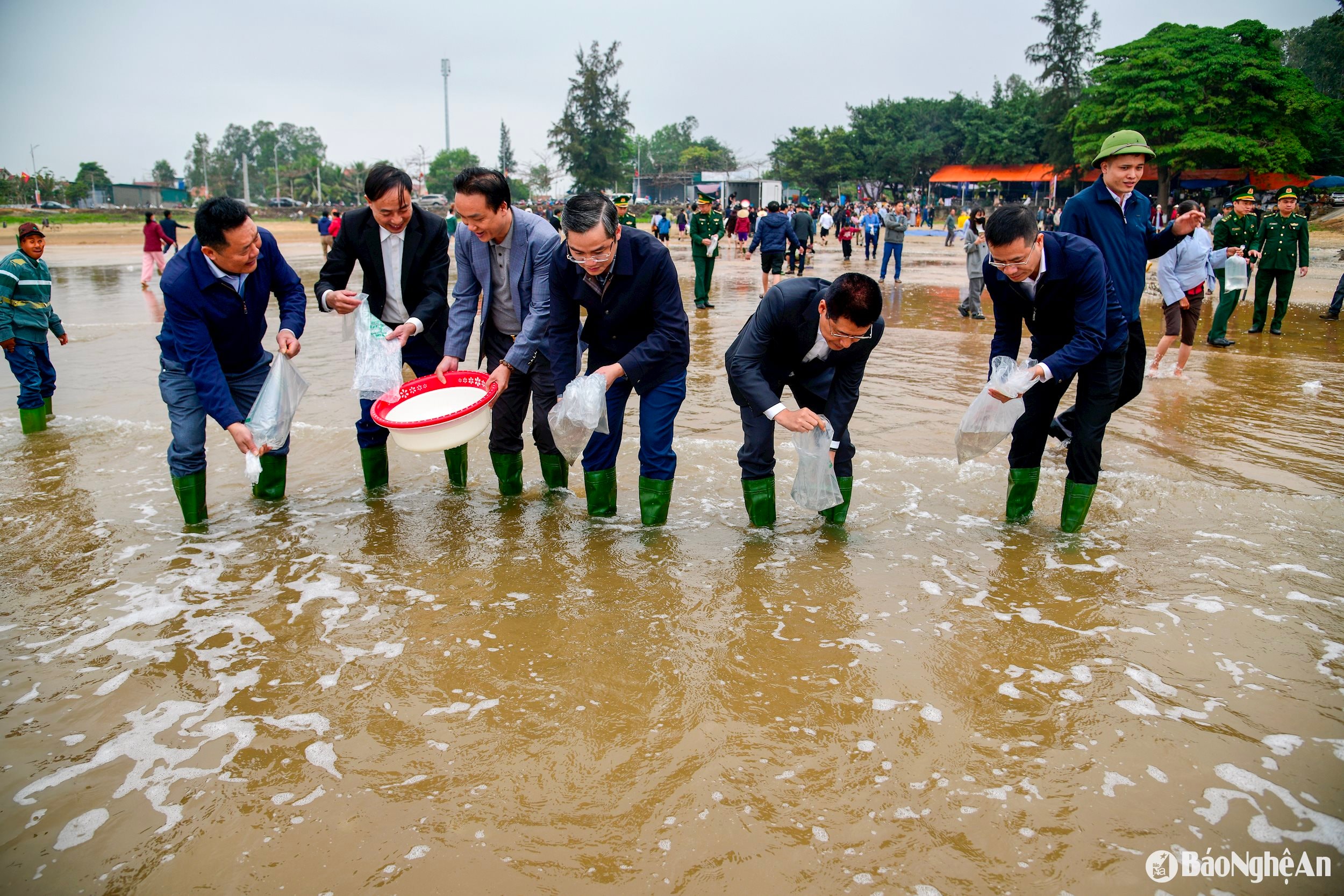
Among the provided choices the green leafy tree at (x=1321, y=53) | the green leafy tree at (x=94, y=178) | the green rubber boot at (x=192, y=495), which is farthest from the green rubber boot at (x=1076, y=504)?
the green leafy tree at (x=94, y=178)

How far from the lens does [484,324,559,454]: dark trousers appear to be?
4.50 m

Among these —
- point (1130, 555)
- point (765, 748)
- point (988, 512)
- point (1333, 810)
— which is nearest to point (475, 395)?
point (765, 748)

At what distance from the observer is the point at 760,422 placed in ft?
13.1

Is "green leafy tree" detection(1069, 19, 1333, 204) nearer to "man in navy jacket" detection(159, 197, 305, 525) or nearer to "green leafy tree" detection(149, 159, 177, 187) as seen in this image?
"man in navy jacket" detection(159, 197, 305, 525)

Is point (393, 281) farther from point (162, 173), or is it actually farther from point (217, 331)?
point (162, 173)

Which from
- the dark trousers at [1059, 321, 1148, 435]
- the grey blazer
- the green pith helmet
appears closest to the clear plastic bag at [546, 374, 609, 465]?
the grey blazer

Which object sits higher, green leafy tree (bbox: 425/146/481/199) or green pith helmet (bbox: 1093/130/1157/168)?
green leafy tree (bbox: 425/146/481/199)

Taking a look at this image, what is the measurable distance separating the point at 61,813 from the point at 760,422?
297cm

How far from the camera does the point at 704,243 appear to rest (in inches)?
551

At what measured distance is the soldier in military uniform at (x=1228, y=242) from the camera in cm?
970

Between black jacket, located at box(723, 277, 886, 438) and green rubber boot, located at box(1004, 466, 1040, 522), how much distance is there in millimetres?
1076

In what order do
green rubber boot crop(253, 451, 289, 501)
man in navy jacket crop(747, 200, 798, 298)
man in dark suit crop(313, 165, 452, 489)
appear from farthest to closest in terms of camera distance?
1. man in navy jacket crop(747, 200, 798, 298)
2. green rubber boot crop(253, 451, 289, 501)
3. man in dark suit crop(313, 165, 452, 489)

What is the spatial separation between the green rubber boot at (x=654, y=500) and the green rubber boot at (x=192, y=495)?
234 centimetres

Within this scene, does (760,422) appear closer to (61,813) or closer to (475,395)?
(475,395)
